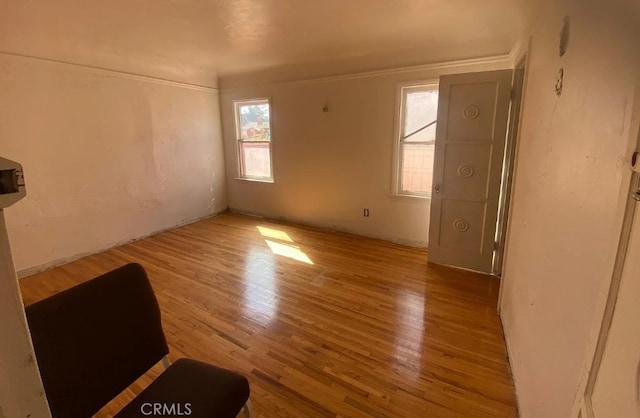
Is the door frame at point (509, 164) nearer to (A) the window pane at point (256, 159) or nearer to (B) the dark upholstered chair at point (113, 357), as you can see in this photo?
(B) the dark upholstered chair at point (113, 357)

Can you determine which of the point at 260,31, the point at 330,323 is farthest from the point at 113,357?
→ the point at 260,31

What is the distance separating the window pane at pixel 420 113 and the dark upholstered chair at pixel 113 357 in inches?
132

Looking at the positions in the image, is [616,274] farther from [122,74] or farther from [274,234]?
[122,74]

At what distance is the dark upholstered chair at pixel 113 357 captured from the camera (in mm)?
991

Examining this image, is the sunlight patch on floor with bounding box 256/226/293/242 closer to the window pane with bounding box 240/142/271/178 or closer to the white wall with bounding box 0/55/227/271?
the window pane with bounding box 240/142/271/178

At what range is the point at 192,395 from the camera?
1.20 m

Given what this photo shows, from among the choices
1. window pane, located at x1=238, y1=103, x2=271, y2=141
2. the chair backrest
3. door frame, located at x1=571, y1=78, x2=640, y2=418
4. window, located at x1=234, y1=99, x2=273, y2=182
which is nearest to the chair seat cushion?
the chair backrest

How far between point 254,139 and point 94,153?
2.27 m

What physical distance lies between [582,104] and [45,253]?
186 inches

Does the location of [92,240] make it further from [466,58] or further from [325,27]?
[466,58]

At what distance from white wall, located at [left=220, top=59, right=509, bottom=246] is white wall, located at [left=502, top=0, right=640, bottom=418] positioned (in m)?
2.01

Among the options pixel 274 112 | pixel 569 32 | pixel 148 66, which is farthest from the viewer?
pixel 274 112

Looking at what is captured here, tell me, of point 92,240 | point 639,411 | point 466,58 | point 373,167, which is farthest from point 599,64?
point 92,240

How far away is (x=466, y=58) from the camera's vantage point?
10.8ft
